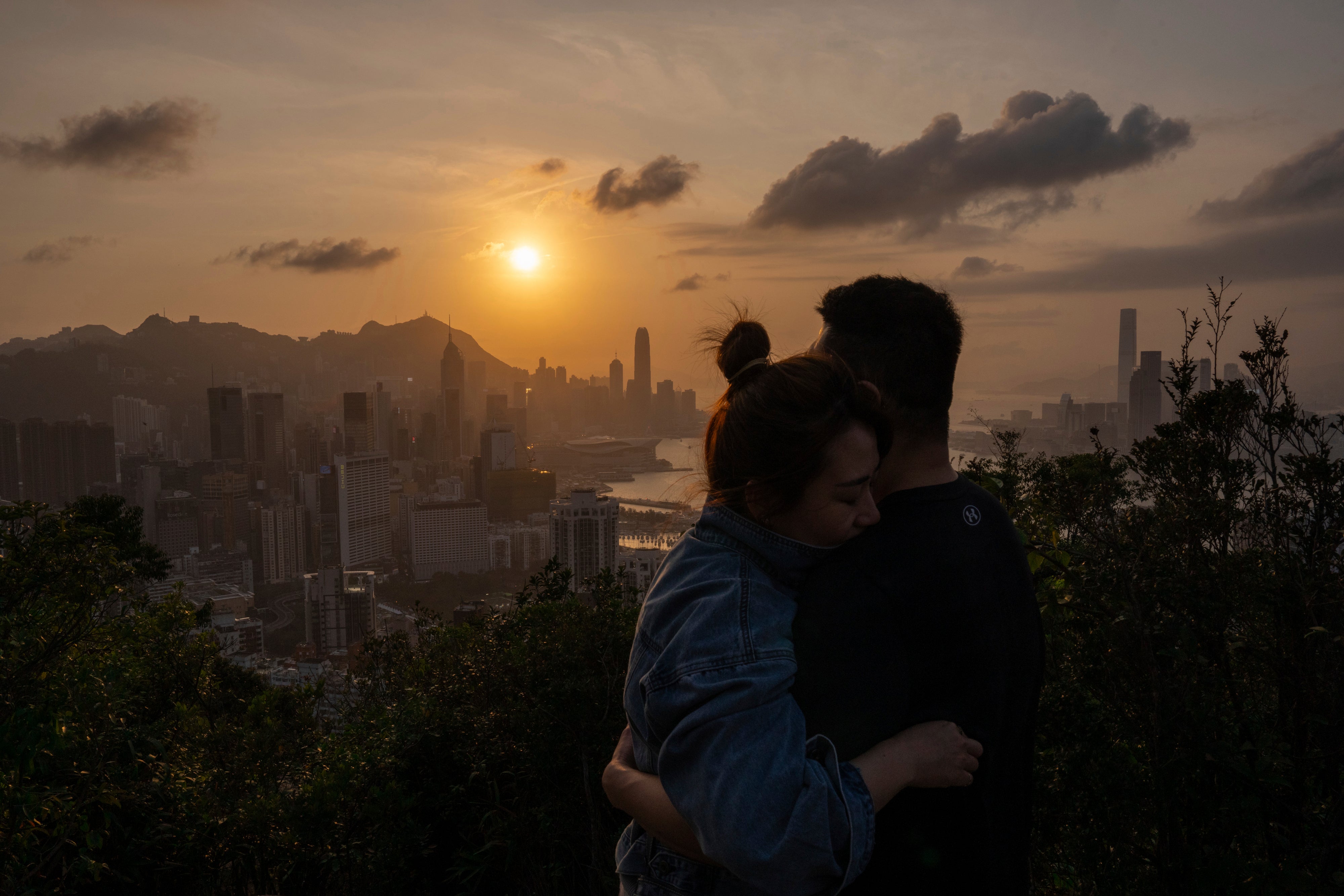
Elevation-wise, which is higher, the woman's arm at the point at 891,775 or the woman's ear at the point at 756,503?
the woman's ear at the point at 756,503

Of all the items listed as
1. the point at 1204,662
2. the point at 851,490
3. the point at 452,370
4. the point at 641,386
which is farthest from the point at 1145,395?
the point at 452,370

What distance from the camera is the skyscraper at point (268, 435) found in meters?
52.0

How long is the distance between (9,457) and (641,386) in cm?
3582

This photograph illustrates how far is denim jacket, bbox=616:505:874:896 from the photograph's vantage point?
31.9 inches

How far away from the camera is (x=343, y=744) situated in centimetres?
386

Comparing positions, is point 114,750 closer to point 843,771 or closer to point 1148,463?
point 843,771

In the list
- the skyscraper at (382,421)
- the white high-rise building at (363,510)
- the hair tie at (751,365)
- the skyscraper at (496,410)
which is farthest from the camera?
the skyscraper at (496,410)

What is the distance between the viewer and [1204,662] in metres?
1.63

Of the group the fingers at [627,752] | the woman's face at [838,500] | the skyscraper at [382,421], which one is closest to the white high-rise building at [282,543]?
the skyscraper at [382,421]

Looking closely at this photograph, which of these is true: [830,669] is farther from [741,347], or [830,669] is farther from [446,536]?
[446,536]

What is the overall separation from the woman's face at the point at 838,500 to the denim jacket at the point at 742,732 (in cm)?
2

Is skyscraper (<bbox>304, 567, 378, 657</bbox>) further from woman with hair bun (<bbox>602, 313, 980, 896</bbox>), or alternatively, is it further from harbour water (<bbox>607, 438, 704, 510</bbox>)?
woman with hair bun (<bbox>602, 313, 980, 896</bbox>)

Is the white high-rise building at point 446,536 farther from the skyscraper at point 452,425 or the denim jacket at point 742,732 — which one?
the denim jacket at point 742,732

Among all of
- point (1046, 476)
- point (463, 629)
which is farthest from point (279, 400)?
point (1046, 476)
